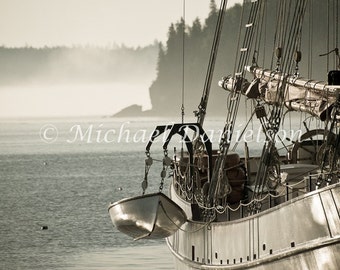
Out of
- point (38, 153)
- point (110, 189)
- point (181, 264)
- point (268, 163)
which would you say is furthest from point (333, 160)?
point (38, 153)

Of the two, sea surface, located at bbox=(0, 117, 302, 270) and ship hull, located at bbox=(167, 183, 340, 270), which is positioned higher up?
sea surface, located at bbox=(0, 117, 302, 270)

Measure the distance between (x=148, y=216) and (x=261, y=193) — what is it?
3.62m

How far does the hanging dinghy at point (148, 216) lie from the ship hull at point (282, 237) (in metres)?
0.64

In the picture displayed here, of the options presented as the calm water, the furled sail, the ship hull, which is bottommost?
the ship hull

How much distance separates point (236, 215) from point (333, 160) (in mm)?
7597

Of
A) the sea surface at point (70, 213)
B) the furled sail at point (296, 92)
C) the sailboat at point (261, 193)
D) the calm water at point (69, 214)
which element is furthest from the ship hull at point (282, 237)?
the calm water at point (69, 214)

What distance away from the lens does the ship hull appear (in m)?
30.0

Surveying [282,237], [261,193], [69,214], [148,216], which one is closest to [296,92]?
[148,216]

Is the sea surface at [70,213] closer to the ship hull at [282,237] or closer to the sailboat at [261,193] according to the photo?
the sailboat at [261,193]

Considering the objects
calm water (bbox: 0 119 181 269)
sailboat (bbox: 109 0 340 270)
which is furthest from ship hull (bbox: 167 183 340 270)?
calm water (bbox: 0 119 181 269)

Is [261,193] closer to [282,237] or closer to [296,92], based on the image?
[282,237]

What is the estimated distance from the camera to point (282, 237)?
104 ft

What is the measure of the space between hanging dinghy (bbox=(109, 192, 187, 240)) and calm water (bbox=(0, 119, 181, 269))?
13692mm

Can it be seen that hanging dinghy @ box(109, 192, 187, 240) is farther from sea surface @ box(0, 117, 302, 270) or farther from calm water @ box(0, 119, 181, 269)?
calm water @ box(0, 119, 181, 269)
